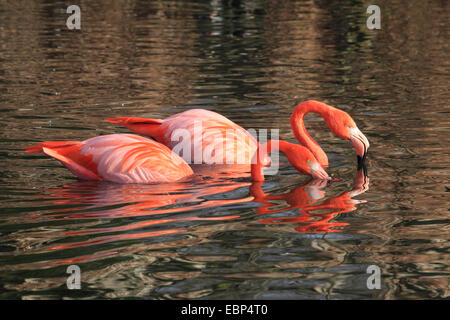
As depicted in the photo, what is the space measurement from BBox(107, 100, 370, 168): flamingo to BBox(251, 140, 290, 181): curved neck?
603 millimetres

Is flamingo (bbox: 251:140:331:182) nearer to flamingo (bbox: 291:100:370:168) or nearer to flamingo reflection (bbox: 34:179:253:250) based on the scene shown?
flamingo reflection (bbox: 34:179:253:250)

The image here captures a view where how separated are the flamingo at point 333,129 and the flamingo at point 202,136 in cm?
44

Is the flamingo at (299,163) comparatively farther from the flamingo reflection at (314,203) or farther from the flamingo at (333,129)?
the flamingo at (333,129)

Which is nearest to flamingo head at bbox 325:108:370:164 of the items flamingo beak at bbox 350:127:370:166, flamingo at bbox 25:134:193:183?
flamingo beak at bbox 350:127:370:166

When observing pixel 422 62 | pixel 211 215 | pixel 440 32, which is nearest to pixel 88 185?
pixel 211 215

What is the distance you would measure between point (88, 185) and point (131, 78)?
623 cm

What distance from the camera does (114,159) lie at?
6.63 meters

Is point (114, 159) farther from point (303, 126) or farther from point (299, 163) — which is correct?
point (303, 126)

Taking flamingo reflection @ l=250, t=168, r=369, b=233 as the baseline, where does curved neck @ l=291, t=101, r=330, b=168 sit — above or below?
above

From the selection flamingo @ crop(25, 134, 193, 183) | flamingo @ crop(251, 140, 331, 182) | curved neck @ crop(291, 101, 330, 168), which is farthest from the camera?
curved neck @ crop(291, 101, 330, 168)

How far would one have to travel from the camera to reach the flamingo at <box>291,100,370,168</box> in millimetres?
7156

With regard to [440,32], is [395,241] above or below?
below
